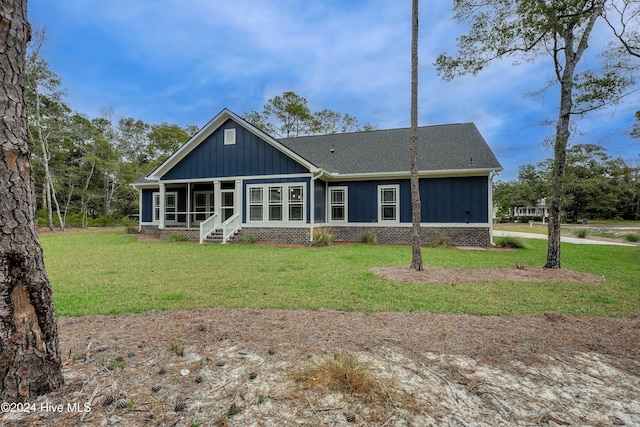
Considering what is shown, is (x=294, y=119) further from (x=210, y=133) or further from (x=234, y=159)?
(x=234, y=159)

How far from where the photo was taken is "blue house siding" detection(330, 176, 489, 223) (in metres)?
12.8

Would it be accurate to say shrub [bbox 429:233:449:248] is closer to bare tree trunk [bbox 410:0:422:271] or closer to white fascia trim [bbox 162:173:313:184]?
white fascia trim [bbox 162:173:313:184]

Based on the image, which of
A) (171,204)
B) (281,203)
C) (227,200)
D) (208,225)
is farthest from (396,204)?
(171,204)

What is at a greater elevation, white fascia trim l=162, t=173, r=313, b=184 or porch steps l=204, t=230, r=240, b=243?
white fascia trim l=162, t=173, r=313, b=184

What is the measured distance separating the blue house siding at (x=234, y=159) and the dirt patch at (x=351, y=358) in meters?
10.1

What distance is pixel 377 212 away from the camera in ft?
46.2

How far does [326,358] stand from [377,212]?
11.7 metres

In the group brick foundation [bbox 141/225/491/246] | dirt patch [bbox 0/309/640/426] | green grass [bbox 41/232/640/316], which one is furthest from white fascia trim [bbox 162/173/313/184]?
dirt patch [bbox 0/309/640/426]

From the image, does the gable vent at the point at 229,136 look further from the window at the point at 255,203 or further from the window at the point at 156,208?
the window at the point at 156,208

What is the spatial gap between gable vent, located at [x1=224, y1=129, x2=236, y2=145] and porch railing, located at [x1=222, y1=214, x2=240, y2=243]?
332 centimetres

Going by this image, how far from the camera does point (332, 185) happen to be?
14828 mm

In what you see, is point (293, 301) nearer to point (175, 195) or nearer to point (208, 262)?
point (208, 262)

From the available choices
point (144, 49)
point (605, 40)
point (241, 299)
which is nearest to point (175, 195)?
point (144, 49)

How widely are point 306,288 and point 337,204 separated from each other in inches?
379
